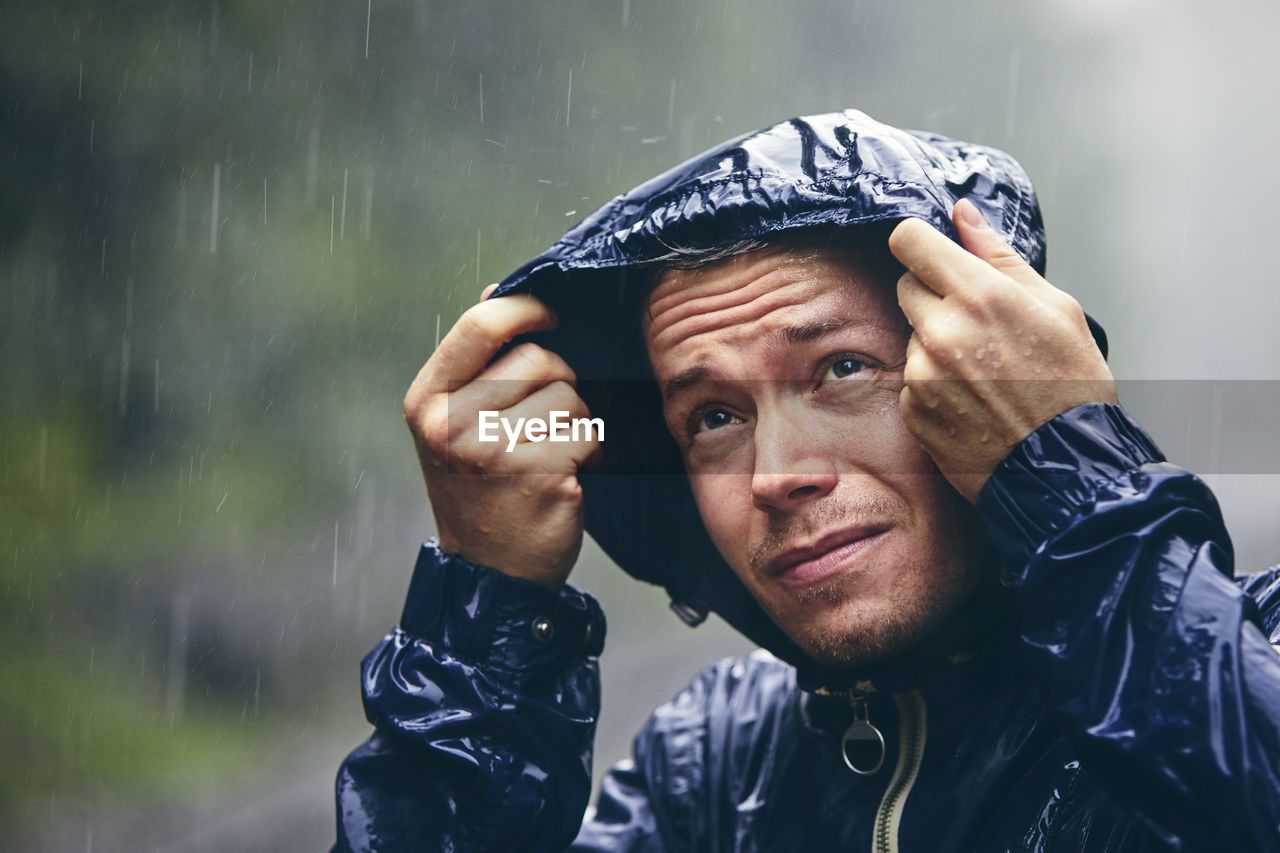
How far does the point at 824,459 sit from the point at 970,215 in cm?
38

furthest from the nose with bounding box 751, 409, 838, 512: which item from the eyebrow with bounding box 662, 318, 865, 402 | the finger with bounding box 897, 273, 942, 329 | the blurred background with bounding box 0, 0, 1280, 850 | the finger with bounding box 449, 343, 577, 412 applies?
the blurred background with bounding box 0, 0, 1280, 850

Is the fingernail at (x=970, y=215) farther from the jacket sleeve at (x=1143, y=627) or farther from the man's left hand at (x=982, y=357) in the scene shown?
the jacket sleeve at (x=1143, y=627)

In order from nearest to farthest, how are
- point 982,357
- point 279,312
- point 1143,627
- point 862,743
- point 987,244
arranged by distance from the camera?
point 1143,627 → point 982,357 → point 987,244 → point 862,743 → point 279,312

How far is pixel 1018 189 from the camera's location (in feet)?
6.28

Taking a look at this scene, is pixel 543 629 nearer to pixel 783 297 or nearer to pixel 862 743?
pixel 862 743

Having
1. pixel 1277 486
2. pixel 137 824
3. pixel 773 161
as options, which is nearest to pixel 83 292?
pixel 137 824

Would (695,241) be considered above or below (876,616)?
above

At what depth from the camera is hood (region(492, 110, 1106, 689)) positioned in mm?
1802

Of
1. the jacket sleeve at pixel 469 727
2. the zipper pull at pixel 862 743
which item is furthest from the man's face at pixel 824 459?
the jacket sleeve at pixel 469 727

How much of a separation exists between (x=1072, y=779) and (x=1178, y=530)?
39 cm

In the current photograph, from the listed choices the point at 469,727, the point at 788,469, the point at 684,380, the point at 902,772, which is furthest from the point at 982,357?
the point at 469,727

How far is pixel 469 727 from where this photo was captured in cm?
192

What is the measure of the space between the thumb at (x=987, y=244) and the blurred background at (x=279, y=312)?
15.5 ft

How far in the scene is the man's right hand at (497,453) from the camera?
196 cm
